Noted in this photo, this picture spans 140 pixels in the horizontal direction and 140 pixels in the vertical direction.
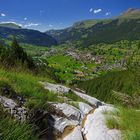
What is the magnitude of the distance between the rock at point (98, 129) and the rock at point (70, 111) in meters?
1.09

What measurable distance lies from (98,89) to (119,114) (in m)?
143

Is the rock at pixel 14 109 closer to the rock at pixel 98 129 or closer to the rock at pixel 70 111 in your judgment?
the rock at pixel 98 129

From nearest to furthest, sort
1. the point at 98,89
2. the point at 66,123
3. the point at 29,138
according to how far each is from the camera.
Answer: the point at 29,138, the point at 66,123, the point at 98,89

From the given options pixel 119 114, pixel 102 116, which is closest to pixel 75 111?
pixel 102 116

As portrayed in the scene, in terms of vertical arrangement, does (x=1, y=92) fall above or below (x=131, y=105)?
above

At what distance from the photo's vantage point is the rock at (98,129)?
7.19 m

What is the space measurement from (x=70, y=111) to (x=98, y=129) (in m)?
2.89

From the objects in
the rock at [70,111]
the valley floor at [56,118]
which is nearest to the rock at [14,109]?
the valley floor at [56,118]

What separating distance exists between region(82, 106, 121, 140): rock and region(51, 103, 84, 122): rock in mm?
1091

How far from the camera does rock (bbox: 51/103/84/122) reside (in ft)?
34.1

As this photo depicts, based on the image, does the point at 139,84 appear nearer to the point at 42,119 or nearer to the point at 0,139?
the point at 42,119

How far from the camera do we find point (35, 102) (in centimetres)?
895

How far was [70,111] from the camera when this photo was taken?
10664 millimetres

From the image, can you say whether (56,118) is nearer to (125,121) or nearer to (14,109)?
(14,109)
